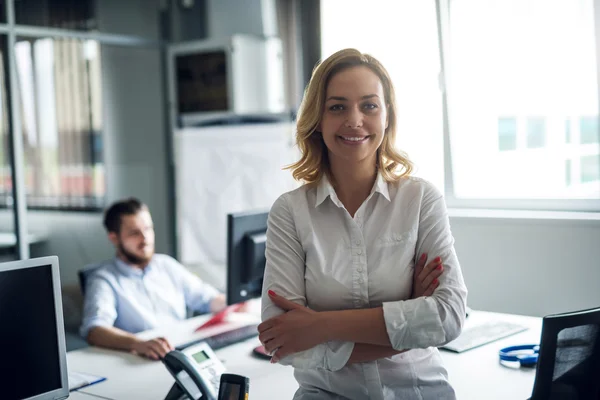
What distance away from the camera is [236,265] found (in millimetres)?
2391

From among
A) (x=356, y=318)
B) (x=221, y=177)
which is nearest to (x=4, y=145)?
(x=221, y=177)

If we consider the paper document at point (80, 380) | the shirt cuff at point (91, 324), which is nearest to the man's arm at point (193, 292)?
the shirt cuff at point (91, 324)

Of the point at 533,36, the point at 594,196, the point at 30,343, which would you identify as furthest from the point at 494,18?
→ the point at 30,343

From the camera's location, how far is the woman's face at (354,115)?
1.67 meters

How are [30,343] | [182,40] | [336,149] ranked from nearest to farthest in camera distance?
[30,343], [336,149], [182,40]

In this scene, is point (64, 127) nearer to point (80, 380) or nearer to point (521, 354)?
point (80, 380)

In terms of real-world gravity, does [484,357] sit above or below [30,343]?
below

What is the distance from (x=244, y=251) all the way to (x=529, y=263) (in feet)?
5.19

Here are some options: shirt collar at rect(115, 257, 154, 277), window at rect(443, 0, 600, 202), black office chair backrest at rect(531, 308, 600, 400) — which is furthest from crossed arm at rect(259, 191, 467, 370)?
window at rect(443, 0, 600, 202)

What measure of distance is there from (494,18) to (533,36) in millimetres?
244

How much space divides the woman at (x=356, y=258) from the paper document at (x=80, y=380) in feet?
2.17

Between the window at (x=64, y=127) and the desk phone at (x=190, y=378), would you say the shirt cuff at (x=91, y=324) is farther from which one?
the window at (x=64, y=127)

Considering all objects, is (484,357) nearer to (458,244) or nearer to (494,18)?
(458,244)

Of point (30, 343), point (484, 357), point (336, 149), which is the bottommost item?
point (484, 357)
